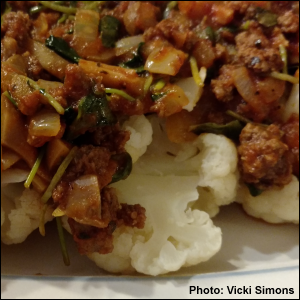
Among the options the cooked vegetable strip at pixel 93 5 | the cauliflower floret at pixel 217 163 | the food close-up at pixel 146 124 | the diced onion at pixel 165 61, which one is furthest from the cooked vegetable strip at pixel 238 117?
the cooked vegetable strip at pixel 93 5

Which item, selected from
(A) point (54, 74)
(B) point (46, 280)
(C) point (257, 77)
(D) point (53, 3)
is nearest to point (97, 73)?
(A) point (54, 74)

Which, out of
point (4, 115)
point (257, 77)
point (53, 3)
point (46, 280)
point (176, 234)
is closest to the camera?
point (4, 115)

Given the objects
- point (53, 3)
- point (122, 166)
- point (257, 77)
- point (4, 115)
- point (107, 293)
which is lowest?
point (107, 293)

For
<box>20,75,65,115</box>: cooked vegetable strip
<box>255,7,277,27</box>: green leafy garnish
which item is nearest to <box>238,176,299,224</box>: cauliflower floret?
<box>255,7,277,27</box>: green leafy garnish

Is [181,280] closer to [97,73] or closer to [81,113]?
[81,113]

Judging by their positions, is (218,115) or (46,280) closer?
(46,280)

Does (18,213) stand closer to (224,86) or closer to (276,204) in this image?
(224,86)

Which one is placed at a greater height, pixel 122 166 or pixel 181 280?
pixel 122 166
